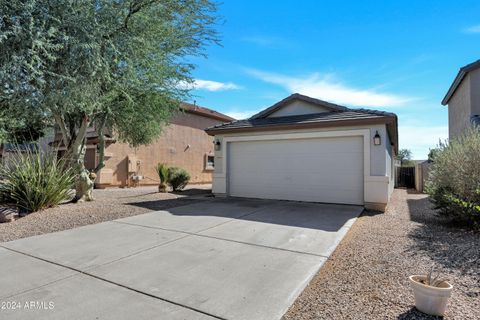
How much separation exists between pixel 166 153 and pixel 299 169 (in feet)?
37.5

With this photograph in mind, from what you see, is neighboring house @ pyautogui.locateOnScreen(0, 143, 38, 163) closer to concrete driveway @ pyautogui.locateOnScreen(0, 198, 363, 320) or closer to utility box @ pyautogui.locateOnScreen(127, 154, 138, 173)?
concrete driveway @ pyautogui.locateOnScreen(0, 198, 363, 320)

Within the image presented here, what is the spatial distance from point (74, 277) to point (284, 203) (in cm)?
736

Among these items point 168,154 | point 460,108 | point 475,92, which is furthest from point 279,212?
point 460,108

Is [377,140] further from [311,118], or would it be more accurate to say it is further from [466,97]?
[466,97]

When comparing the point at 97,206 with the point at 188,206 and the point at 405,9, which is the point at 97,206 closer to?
the point at 188,206

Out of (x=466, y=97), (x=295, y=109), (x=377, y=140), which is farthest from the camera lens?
(x=466, y=97)

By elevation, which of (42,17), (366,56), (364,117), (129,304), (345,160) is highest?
(366,56)

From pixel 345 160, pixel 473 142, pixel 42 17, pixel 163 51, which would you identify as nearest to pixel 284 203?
pixel 345 160

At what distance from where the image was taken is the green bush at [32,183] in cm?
822

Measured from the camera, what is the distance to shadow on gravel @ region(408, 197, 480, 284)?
4.45 metres

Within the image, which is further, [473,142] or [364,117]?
[364,117]

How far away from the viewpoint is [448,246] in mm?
5488

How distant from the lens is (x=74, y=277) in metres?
4.03

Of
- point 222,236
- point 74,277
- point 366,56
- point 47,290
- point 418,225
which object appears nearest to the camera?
point 47,290
